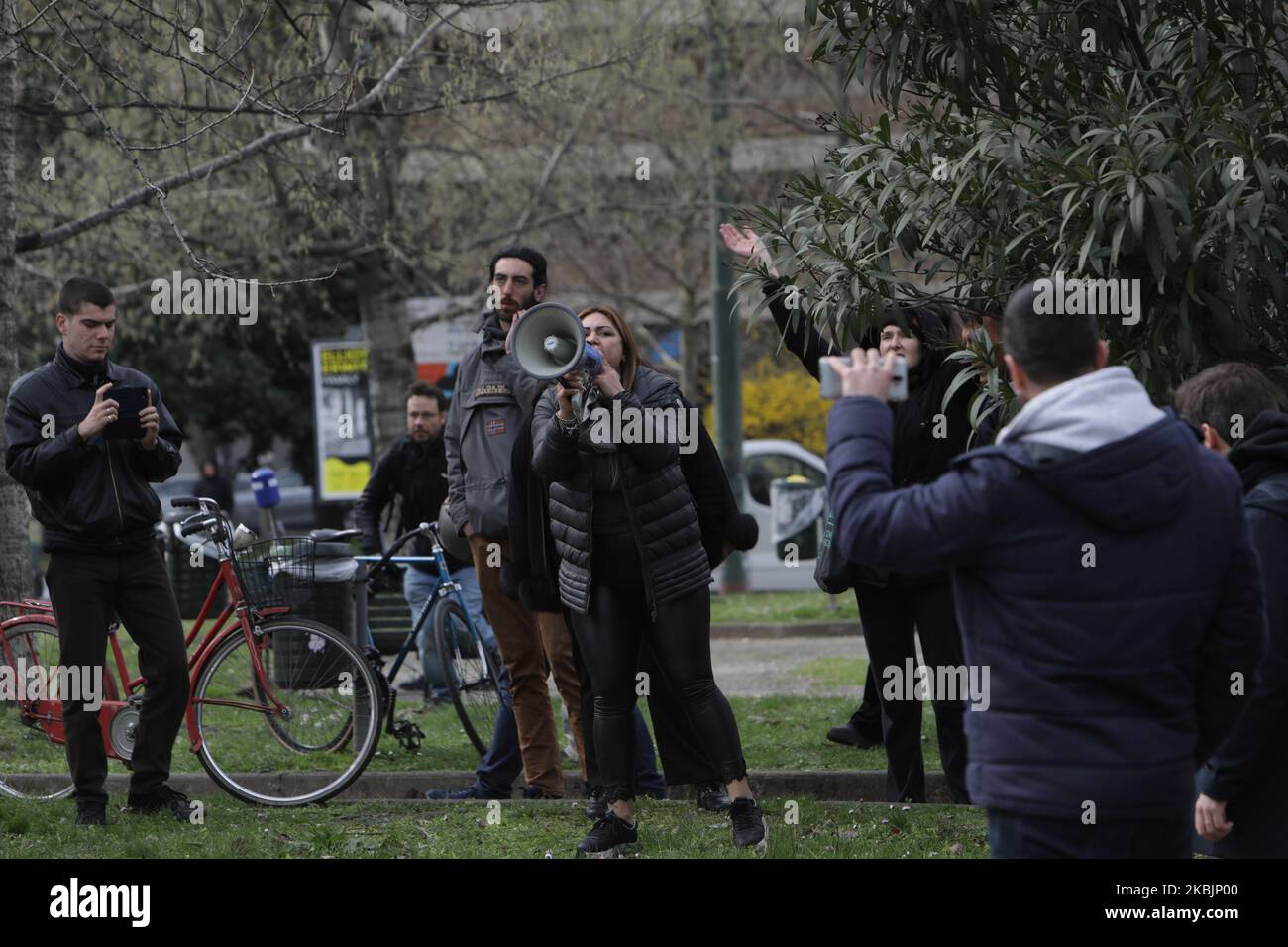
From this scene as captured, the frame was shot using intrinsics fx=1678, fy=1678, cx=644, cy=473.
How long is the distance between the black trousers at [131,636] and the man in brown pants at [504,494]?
1.29 metres

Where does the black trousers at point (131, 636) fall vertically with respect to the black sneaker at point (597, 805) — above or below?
above

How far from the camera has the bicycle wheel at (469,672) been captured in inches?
320

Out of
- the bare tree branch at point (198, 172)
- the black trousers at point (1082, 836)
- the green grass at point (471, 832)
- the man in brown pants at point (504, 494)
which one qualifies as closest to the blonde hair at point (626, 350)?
the man in brown pants at point (504, 494)

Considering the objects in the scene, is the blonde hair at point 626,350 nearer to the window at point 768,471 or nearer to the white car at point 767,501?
the white car at point 767,501

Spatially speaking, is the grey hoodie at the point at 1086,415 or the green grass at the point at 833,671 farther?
the green grass at the point at 833,671

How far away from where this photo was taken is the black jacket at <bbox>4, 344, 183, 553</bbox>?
6.43 metres

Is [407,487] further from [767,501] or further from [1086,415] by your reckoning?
[767,501]

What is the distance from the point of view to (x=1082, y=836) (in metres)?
3.35

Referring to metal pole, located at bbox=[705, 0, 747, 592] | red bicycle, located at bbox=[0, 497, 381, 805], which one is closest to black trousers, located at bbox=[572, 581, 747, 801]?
red bicycle, located at bbox=[0, 497, 381, 805]

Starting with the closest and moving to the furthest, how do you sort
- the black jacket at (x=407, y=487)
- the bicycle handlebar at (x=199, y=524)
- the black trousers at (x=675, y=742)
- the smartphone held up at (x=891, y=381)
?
the smartphone held up at (x=891, y=381) → the black trousers at (x=675, y=742) → the bicycle handlebar at (x=199, y=524) → the black jacket at (x=407, y=487)

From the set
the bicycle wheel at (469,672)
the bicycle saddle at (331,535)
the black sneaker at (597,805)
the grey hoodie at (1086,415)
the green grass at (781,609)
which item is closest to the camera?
the grey hoodie at (1086,415)

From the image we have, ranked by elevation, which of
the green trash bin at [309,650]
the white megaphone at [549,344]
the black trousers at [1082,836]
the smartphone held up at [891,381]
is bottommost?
the black trousers at [1082,836]
